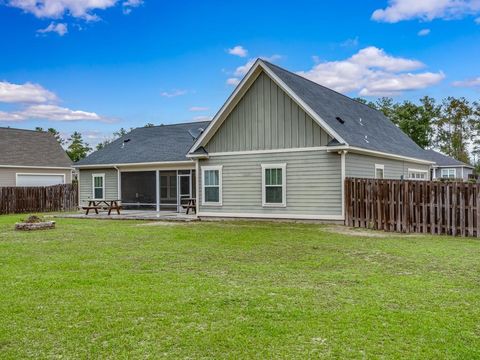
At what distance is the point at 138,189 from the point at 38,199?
585 cm

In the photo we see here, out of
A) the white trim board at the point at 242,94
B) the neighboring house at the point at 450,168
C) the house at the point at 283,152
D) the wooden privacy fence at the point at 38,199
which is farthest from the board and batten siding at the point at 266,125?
the neighboring house at the point at 450,168

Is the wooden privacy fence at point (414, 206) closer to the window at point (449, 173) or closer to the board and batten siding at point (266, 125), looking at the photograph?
the board and batten siding at point (266, 125)

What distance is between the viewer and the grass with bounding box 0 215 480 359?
168 inches

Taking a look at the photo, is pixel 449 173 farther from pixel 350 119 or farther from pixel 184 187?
pixel 184 187

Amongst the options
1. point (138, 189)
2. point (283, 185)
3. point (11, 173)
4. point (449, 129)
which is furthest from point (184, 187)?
point (449, 129)

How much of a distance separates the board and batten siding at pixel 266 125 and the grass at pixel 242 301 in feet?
19.6

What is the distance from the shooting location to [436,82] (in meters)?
50.4

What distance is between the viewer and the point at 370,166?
17.3 m

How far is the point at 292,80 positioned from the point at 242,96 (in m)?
2.08

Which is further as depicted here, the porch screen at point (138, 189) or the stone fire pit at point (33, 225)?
the porch screen at point (138, 189)

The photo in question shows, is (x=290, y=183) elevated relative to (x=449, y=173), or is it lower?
lower

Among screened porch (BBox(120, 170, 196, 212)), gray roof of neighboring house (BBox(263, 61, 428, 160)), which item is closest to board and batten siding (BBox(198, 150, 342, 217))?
gray roof of neighboring house (BBox(263, 61, 428, 160))

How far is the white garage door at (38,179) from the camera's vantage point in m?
28.8

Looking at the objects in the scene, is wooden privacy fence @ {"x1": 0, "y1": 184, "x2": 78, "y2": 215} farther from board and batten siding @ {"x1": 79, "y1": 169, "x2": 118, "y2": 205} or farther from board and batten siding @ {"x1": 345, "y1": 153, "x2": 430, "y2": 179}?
board and batten siding @ {"x1": 345, "y1": 153, "x2": 430, "y2": 179}
